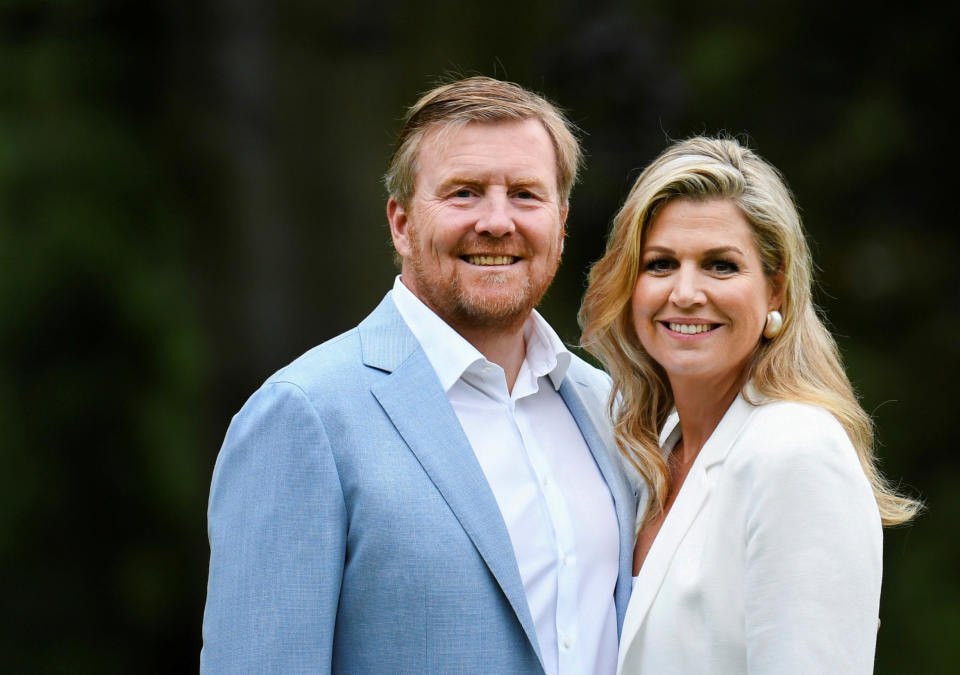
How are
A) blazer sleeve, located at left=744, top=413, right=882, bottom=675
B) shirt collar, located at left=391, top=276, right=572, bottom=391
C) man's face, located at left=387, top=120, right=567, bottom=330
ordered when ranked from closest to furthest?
blazer sleeve, located at left=744, top=413, right=882, bottom=675 → shirt collar, located at left=391, top=276, right=572, bottom=391 → man's face, located at left=387, top=120, right=567, bottom=330

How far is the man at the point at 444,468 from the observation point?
2.54 metres

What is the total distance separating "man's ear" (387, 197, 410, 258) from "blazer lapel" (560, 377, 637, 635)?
0.51m

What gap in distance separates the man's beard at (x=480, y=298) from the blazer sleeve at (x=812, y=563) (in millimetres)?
703

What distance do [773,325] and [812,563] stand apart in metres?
0.60

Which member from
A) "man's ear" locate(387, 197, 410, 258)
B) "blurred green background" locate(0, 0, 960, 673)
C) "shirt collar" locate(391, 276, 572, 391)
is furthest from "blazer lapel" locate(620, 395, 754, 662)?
"blurred green background" locate(0, 0, 960, 673)

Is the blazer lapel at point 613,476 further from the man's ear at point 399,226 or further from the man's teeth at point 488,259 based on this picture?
the man's ear at point 399,226

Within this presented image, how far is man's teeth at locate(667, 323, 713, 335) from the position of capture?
2.87 m

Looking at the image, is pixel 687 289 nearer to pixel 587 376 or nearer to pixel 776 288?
pixel 776 288

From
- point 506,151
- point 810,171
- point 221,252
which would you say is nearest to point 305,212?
point 221,252

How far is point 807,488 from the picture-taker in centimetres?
254

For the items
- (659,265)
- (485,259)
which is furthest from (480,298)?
(659,265)

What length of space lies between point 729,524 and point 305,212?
403 cm

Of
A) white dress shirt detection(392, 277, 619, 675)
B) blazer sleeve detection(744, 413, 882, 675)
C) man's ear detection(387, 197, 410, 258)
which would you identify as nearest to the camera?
blazer sleeve detection(744, 413, 882, 675)

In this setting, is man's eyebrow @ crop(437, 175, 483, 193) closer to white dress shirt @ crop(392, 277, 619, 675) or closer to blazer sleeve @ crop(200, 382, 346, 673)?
white dress shirt @ crop(392, 277, 619, 675)
